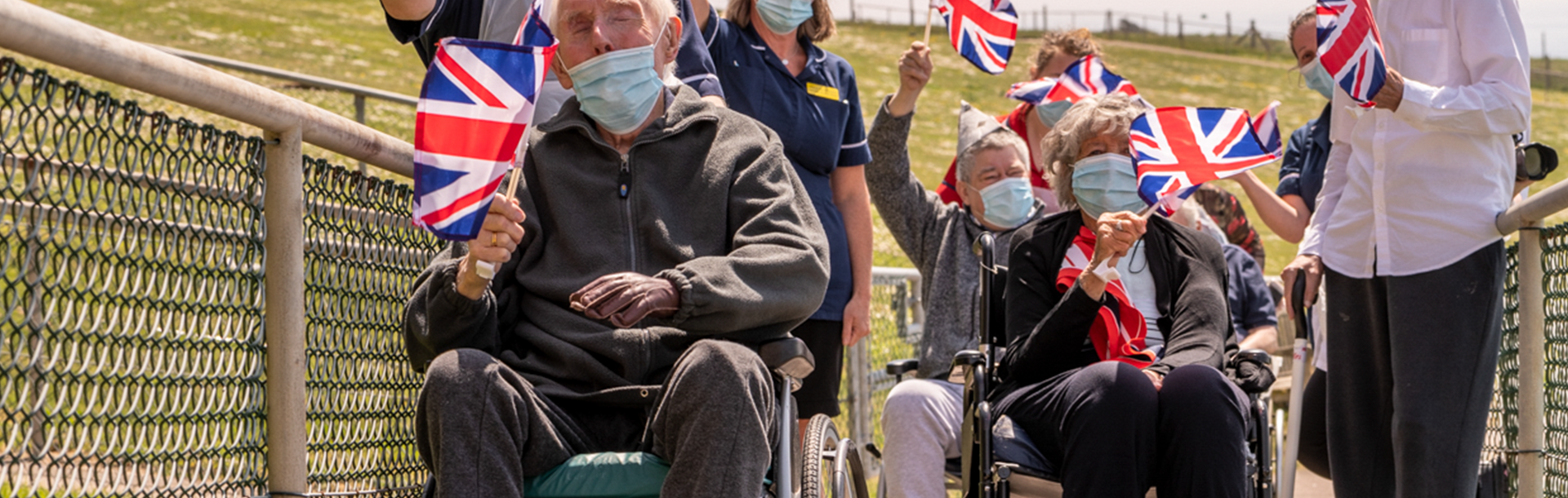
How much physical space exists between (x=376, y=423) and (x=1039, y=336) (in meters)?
1.76

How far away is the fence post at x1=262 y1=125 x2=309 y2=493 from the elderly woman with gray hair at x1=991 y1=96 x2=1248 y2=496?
1.86 metres

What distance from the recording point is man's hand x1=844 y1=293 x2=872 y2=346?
16.1 ft

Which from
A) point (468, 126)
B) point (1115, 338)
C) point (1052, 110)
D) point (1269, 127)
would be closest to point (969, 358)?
point (1115, 338)

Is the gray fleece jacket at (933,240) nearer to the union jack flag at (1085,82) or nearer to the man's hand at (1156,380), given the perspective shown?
the union jack flag at (1085,82)

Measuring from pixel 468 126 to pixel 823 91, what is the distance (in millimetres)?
2328

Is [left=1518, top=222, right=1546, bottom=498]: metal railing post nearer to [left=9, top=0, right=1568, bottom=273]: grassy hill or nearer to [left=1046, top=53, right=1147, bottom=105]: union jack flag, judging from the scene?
[left=1046, top=53, right=1147, bottom=105]: union jack flag

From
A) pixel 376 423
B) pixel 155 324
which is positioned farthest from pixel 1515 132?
pixel 155 324

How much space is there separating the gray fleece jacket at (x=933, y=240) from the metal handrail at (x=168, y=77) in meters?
2.46

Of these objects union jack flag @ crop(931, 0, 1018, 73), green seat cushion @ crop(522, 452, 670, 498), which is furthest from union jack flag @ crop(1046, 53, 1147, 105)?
green seat cushion @ crop(522, 452, 670, 498)

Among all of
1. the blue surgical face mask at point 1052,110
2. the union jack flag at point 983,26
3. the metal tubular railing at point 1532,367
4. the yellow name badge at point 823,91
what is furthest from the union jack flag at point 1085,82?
the metal tubular railing at point 1532,367

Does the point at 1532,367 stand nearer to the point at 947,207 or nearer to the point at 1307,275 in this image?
the point at 1307,275

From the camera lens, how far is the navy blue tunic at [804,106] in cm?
476

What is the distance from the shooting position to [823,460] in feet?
12.3

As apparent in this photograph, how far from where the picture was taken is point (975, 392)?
3.91m
